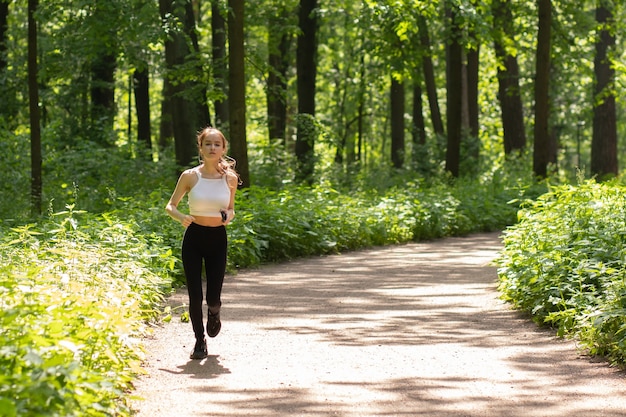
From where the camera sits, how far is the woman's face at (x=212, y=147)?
7.92 metres

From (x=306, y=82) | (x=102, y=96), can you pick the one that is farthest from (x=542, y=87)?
(x=102, y=96)

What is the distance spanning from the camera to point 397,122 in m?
33.8

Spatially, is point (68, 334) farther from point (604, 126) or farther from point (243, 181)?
point (604, 126)

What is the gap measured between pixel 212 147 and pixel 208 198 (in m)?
0.41

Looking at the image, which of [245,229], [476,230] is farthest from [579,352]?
[476,230]

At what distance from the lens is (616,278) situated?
27.9 feet

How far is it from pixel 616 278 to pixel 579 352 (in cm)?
85

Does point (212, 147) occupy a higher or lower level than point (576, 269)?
higher

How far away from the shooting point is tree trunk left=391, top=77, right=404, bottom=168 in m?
32.7

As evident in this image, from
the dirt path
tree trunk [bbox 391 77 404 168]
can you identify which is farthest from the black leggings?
tree trunk [bbox 391 77 404 168]

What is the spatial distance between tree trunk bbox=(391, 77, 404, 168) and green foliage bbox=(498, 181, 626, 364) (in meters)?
20.6

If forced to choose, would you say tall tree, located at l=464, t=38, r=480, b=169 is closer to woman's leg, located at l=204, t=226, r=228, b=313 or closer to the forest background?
the forest background

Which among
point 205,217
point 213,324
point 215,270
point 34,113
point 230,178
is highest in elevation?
point 34,113

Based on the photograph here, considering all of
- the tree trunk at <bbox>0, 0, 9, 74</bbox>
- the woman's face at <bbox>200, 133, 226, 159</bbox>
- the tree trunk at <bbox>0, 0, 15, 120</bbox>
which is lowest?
the woman's face at <bbox>200, 133, 226, 159</bbox>
